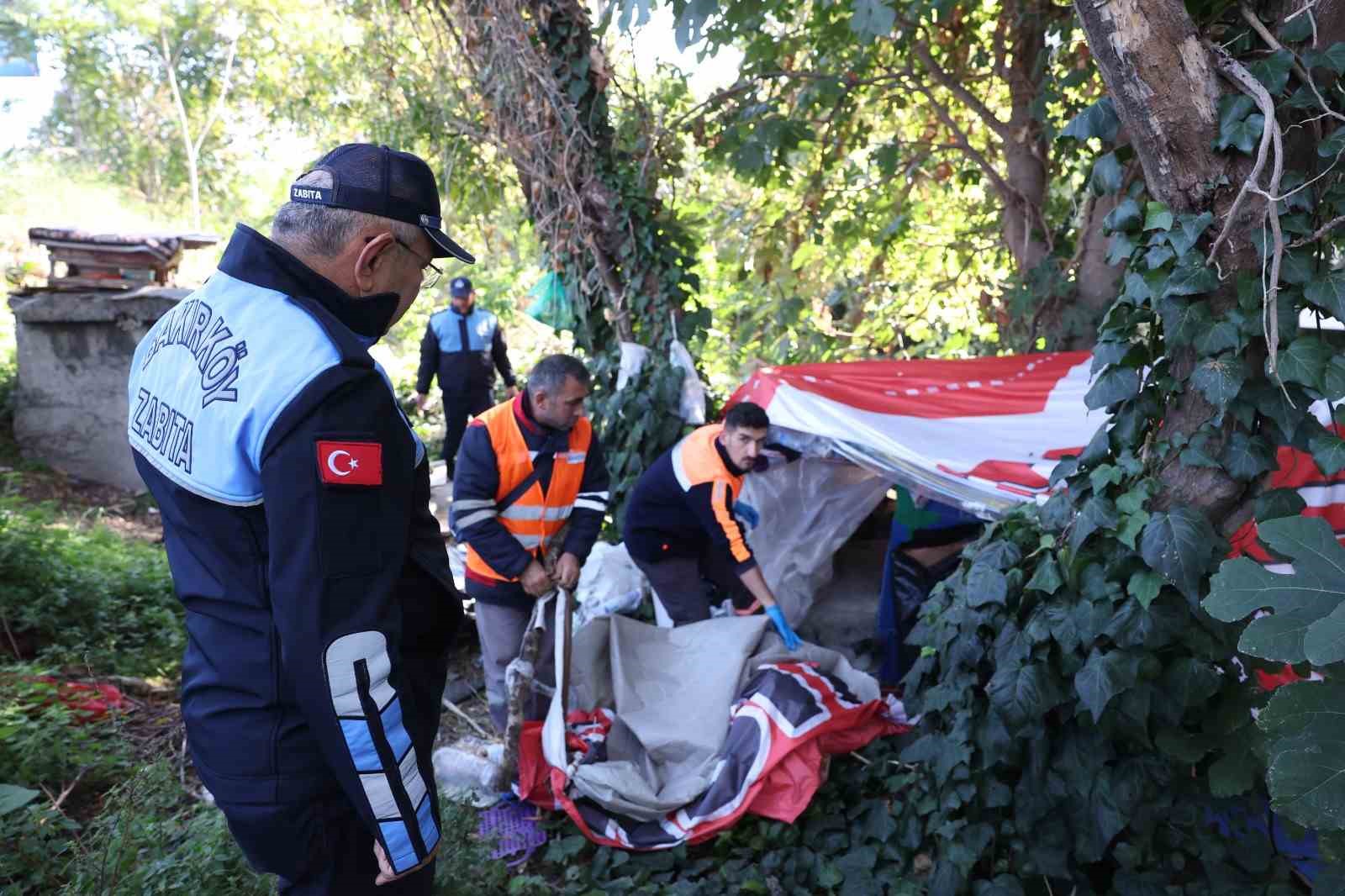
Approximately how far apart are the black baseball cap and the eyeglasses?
36 mm

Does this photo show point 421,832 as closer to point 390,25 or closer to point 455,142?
point 455,142

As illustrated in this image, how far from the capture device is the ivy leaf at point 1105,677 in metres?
2.45

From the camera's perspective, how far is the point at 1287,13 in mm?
2219

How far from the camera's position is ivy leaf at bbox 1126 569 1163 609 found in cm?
241

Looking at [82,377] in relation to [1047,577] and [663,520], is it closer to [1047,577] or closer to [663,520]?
[663,520]

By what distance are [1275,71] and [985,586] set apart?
1.37m

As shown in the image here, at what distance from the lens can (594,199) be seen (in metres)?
5.69

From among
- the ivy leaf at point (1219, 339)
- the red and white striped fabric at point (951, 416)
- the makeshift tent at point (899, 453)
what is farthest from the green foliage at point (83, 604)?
the ivy leaf at point (1219, 339)

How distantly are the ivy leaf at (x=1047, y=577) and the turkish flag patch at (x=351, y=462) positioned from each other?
6.06ft

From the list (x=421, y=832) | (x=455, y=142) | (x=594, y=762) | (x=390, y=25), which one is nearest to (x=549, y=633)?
(x=594, y=762)

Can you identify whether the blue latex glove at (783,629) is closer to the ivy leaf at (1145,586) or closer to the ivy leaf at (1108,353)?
the ivy leaf at (1145,586)

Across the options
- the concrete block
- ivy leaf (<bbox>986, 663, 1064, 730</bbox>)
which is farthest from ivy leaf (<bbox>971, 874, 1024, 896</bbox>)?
the concrete block

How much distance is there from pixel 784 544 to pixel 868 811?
5.24ft

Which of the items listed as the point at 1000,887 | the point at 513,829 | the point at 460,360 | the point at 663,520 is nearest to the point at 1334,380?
the point at 1000,887
